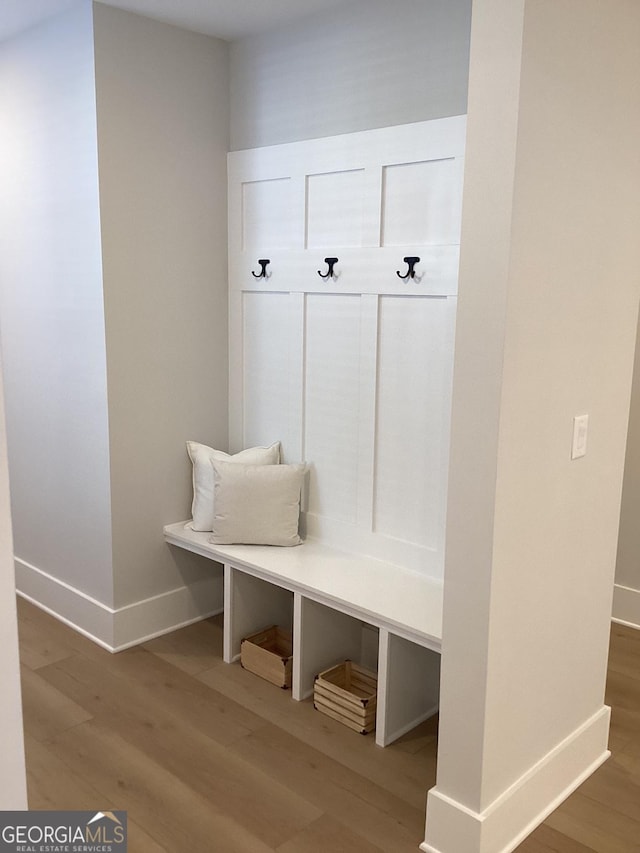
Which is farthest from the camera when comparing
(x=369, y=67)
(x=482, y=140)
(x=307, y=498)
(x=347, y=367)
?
(x=307, y=498)

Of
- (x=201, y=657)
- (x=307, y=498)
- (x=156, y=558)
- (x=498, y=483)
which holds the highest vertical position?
(x=498, y=483)

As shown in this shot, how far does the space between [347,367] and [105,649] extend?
148cm

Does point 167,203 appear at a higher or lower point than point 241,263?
higher

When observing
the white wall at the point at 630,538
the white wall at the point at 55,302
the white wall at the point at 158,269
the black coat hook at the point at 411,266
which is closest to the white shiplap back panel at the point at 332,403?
the black coat hook at the point at 411,266

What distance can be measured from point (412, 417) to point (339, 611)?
0.73 m

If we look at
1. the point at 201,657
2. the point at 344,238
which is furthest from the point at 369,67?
the point at 201,657

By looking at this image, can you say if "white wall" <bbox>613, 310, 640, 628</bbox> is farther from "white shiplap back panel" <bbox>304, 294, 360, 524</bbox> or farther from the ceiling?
the ceiling

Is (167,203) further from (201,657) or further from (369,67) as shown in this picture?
(201,657)

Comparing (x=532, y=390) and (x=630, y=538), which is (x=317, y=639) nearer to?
(x=532, y=390)

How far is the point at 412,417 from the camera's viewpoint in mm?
2787

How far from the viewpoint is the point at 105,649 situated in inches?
127

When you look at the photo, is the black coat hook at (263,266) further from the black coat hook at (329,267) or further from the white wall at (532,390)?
the white wall at (532,390)

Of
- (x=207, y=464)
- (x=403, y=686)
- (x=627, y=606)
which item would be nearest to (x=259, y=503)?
(x=207, y=464)

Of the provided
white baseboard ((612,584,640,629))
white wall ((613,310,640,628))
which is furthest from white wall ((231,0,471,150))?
white baseboard ((612,584,640,629))
